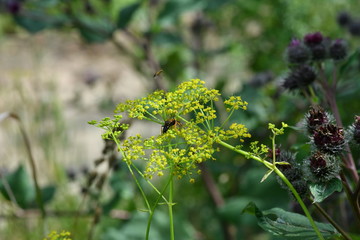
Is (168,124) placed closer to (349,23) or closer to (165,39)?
(349,23)

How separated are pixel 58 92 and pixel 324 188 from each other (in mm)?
3844

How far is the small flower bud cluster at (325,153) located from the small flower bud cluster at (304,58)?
1.33 feet

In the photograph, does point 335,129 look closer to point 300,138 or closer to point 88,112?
point 300,138

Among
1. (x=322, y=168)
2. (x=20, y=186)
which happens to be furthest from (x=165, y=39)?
(x=322, y=168)

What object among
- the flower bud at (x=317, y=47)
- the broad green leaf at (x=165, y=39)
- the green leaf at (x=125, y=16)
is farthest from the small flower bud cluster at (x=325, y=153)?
the broad green leaf at (x=165, y=39)

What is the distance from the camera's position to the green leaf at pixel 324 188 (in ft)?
3.33

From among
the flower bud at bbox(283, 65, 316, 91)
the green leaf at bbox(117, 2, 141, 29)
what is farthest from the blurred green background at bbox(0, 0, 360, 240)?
the flower bud at bbox(283, 65, 316, 91)

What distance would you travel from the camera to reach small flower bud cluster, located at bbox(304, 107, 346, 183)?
1.03 meters

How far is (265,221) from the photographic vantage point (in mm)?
1108

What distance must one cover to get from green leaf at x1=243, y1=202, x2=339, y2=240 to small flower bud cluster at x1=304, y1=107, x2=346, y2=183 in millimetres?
123

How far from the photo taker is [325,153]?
41.4 inches

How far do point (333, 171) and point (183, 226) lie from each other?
1542mm

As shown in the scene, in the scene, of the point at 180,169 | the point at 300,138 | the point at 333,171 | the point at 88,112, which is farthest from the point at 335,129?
the point at 88,112

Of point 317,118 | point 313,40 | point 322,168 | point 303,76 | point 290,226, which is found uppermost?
point 313,40
